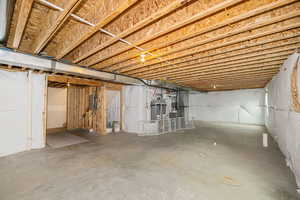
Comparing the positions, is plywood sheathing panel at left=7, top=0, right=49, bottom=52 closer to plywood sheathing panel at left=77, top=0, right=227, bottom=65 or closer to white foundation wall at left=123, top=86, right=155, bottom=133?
plywood sheathing panel at left=77, top=0, right=227, bottom=65

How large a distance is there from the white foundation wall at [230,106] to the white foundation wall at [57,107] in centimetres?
703

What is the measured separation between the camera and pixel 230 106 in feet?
31.2

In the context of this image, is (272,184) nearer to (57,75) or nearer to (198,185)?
(198,185)

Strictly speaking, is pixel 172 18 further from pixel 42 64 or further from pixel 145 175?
pixel 42 64

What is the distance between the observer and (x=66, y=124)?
6.18 m

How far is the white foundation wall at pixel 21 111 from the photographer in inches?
124

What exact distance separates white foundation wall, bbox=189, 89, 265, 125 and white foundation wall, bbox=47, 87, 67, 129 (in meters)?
7.03

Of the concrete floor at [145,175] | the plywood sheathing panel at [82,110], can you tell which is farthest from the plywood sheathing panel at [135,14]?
the plywood sheathing panel at [82,110]

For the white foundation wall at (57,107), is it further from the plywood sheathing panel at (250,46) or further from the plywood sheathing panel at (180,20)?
the plywood sheathing panel at (250,46)

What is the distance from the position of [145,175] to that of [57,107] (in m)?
6.02

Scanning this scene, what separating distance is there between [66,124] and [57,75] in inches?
120

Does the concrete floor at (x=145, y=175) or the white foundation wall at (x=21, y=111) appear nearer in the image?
the concrete floor at (x=145, y=175)

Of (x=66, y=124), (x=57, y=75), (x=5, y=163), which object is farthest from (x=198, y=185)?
(x=66, y=124)

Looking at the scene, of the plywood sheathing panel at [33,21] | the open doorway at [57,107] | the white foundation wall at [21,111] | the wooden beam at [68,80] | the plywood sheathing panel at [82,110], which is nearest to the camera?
the plywood sheathing panel at [33,21]
